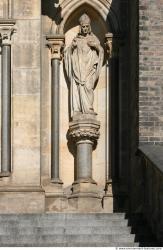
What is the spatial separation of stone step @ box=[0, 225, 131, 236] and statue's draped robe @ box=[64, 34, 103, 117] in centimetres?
383

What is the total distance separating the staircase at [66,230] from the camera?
17.9 metres

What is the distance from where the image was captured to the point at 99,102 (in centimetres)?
2227

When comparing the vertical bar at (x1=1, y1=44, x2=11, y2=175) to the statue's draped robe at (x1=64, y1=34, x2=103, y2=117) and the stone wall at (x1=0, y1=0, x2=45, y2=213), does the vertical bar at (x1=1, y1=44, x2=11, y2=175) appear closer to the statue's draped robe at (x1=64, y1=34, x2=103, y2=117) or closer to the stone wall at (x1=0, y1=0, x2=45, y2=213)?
the stone wall at (x1=0, y1=0, x2=45, y2=213)

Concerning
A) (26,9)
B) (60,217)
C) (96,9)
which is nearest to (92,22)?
(96,9)

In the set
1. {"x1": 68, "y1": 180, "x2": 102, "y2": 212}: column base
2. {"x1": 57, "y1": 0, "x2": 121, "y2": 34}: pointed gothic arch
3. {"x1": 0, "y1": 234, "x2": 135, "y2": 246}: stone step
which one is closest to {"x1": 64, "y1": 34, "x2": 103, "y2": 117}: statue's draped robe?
{"x1": 57, "y1": 0, "x2": 121, "y2": 34}: pointed gothic arch

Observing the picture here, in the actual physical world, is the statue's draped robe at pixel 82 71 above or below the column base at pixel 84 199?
above

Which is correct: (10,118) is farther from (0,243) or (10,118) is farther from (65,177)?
(0,243)

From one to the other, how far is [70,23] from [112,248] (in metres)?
6.90

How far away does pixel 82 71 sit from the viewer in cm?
2216

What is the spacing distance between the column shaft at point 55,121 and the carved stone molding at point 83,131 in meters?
0.25

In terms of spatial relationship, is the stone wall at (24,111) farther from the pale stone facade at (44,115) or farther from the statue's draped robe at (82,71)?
the statue's draped robe at (82,71)

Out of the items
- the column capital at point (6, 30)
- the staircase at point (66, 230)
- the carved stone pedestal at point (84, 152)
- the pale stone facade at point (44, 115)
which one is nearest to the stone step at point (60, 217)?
the staircase at point (66, 230)

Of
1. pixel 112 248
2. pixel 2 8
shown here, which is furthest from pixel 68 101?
pixel 112 248

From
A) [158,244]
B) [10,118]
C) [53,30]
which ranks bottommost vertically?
[158,244]
